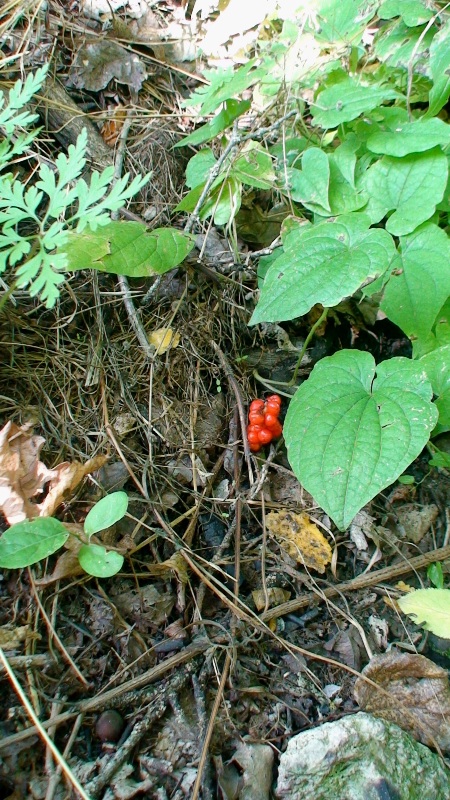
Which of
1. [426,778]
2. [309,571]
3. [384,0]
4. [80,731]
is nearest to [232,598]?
[309,571]

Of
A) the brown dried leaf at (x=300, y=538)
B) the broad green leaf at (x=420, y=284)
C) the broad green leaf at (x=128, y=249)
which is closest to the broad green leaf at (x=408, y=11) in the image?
the broad green leaf at (x=420, y=284)

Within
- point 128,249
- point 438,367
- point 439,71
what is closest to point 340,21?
point 439,71

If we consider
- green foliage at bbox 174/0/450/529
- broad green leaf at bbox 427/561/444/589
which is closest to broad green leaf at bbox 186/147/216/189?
green foliage at bbox 174/0/450/529

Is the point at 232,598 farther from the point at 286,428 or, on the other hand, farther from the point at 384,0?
the point at 384,0

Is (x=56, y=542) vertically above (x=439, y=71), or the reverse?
(x=439, y=71)

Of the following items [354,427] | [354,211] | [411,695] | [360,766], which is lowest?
[411,695]

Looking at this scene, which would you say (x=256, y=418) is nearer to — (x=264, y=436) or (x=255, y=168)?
(x=264, y=436)

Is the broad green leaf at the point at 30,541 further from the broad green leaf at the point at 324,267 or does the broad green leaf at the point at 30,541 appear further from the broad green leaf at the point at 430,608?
the broad green leaf at the point at 430,608
